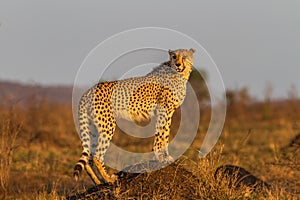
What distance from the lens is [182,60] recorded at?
271 inches

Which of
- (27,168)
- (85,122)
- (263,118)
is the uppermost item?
(263,118)

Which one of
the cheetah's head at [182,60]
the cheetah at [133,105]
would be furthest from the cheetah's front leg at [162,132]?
the cheetah's head at [182,60]

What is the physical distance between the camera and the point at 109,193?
5.75 m

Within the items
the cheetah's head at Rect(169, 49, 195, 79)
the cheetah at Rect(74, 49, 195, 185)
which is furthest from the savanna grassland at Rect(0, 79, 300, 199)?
the cheetah's head at Rect(169, 49, 195, 79)

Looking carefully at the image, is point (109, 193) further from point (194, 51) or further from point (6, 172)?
point (6, 172)

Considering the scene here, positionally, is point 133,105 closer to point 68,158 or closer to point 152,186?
point 152,186

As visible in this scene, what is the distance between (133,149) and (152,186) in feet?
25.4

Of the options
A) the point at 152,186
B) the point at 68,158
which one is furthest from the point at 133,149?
the point at 152,186

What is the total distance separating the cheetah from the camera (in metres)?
6.51

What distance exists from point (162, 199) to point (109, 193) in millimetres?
516

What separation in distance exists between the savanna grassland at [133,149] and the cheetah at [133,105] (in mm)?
461

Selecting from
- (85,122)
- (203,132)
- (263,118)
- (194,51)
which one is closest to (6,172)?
(85,122)

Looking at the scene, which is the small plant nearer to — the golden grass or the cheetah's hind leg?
the golden grass

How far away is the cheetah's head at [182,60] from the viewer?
6.84 m
